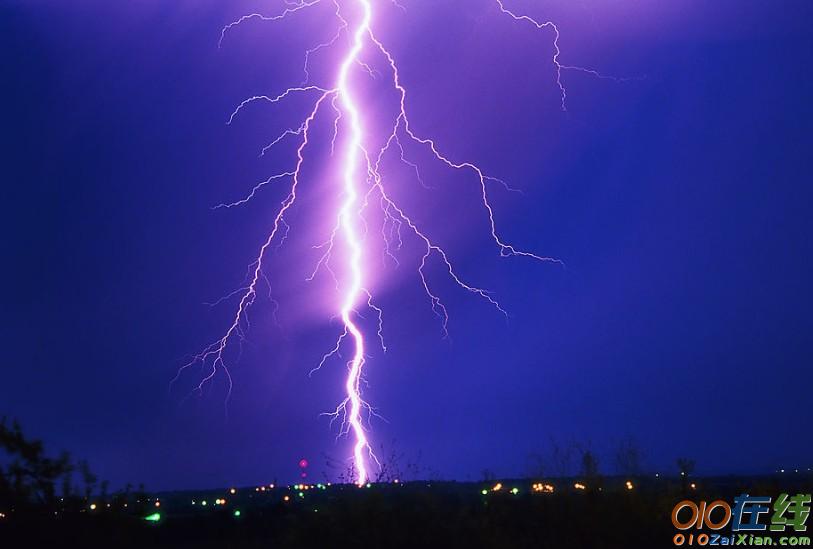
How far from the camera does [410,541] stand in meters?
10.5

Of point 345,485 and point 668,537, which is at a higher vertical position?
point 345,485

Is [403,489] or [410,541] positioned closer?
[410,541]

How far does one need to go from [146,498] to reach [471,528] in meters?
4.62

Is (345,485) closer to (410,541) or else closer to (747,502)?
(410,541)

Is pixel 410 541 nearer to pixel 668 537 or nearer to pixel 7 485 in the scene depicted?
pixel 668 537

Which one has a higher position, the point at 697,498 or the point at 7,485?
the point at 7,485

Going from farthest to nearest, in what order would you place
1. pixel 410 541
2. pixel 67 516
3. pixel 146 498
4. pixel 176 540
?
pixel 176 540 < pixel 146 498 < pixel 67 516 < pixel 410 541

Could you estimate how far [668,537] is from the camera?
10.9 metres

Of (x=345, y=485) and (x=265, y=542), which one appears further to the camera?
(x=265, y=542)

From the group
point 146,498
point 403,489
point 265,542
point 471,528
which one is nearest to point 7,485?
point 146,498

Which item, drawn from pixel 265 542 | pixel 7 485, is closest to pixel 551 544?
pixel 265 542

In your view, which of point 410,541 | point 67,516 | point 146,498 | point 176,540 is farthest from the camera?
point 176,540

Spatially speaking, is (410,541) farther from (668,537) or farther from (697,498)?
(697,498)

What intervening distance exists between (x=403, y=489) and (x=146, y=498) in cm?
344
